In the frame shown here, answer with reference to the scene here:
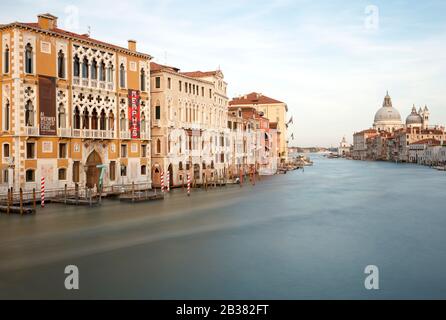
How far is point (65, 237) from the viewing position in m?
15.9

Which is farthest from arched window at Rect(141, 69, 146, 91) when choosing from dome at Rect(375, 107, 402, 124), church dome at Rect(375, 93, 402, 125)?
dome at Rect(375, 107, 402, 124)

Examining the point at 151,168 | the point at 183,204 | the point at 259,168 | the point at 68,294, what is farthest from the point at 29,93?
the point at 259,168

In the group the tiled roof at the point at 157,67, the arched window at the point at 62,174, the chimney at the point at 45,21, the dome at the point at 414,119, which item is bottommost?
the arched window at the point at 62,174

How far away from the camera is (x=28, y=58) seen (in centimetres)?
2344

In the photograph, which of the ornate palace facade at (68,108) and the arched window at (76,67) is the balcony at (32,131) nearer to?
the ornate palace facade at (68,108)

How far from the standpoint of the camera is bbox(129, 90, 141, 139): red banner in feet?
99.1

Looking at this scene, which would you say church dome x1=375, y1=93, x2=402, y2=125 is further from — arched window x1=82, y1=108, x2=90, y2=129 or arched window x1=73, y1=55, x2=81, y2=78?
arched window x1=73, y1=55, x2=81, y2=78

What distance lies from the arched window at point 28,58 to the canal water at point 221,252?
24.0 ft

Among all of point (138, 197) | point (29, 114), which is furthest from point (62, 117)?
point (138, 197)

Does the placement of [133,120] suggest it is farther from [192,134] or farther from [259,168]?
[259,168]

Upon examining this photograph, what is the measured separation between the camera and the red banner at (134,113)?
3019 cm

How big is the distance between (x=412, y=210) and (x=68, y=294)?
20324mm

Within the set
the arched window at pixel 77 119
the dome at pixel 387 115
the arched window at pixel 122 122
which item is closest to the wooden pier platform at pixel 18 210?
the arched window at pixel 77 119
